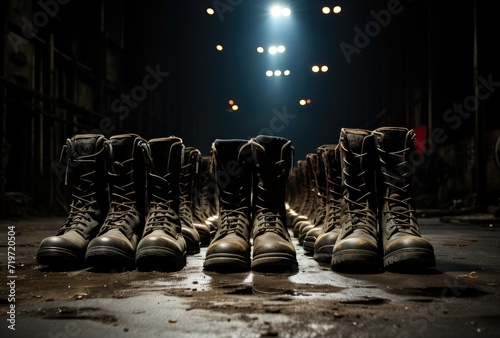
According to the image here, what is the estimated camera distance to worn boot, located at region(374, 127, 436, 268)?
2211 mm

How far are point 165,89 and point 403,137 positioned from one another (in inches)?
702

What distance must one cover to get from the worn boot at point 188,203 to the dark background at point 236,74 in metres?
5.53

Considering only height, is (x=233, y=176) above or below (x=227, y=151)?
below

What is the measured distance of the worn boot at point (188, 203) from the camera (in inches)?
115

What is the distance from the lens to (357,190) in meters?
2.38

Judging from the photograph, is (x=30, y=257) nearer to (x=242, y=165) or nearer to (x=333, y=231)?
(x=242, y=165)

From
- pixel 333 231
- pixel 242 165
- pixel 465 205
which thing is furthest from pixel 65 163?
pixel 465 205

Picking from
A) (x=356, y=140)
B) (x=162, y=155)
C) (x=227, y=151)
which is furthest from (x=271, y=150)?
(x=162, y=155)

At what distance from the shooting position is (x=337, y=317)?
1.30 meters

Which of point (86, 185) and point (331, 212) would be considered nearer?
point (86, 185)

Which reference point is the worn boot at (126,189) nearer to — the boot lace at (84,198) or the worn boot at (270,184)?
the boot lace at (84,198)

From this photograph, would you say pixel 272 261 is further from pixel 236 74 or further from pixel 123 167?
pixel 236 74

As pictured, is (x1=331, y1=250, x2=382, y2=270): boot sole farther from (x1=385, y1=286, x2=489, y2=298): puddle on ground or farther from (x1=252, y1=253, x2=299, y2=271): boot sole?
(x1=385, y1=286, x2=489, y2=298): puddle on ground

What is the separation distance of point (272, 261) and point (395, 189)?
28.8 inches
